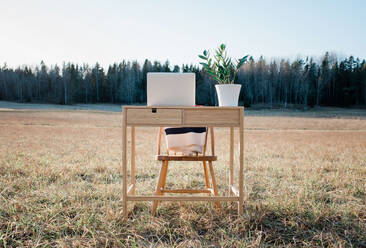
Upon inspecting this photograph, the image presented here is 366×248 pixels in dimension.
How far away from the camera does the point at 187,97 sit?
2248 mm

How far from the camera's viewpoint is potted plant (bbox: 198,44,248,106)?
7.46ft

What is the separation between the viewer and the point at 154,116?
214cm

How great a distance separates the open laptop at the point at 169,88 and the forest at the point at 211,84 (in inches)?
1187

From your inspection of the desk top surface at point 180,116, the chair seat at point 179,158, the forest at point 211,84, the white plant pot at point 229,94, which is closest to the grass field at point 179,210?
the chair seat at point 179,158

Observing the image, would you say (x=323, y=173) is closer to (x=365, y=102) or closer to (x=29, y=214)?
(x=29, y=214)

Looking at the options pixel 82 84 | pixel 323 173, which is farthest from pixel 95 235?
pixel 82 84

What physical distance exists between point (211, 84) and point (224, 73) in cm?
2984

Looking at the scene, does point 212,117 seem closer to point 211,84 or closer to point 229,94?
point 229,94

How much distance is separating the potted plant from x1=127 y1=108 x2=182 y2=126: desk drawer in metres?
0.43

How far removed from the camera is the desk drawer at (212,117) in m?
2.14

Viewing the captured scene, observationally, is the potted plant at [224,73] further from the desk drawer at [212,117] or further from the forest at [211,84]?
the forest at [211,84]

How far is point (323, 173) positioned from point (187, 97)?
2.58m

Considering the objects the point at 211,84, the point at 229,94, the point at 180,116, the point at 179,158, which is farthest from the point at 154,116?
the point at 211,84

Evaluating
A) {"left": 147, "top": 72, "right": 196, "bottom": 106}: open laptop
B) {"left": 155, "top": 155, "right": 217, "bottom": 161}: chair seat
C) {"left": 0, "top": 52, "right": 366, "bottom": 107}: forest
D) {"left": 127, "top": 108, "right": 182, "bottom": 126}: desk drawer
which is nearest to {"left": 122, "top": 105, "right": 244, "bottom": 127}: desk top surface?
{"left": 127, "top": 108, "right": 182, "bottom": 126}: desk drawer
